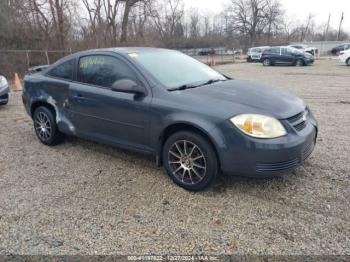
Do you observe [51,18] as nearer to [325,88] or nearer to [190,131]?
[325,88]

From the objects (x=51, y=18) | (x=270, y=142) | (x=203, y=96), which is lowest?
(x=270, y=142)

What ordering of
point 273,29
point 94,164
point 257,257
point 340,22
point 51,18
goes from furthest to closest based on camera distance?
point 340,22
point 273,29
point 51,18
point 94,164
point 257,257

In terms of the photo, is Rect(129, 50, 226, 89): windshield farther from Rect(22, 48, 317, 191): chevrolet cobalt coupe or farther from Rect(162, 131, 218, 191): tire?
Rect(162, 131, 218, 191): tire

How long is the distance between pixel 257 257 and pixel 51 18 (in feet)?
67.6

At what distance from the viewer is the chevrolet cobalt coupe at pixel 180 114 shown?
299cm

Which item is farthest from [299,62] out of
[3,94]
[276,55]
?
[3,94]

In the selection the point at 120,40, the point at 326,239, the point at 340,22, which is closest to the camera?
the point at 326,239

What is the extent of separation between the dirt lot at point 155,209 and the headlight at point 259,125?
72cm

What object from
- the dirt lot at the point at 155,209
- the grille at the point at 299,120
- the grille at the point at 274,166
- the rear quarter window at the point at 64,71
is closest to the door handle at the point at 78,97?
the rear quarter window at the point at 64,71

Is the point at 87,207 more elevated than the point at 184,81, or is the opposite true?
the point at 184,81

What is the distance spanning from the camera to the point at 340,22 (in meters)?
73.6

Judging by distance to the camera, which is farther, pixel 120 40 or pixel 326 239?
pixel 120 40

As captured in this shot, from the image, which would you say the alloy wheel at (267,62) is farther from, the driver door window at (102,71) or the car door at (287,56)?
the driver door window at (102,71)

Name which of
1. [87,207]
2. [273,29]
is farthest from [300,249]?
[273,29]
